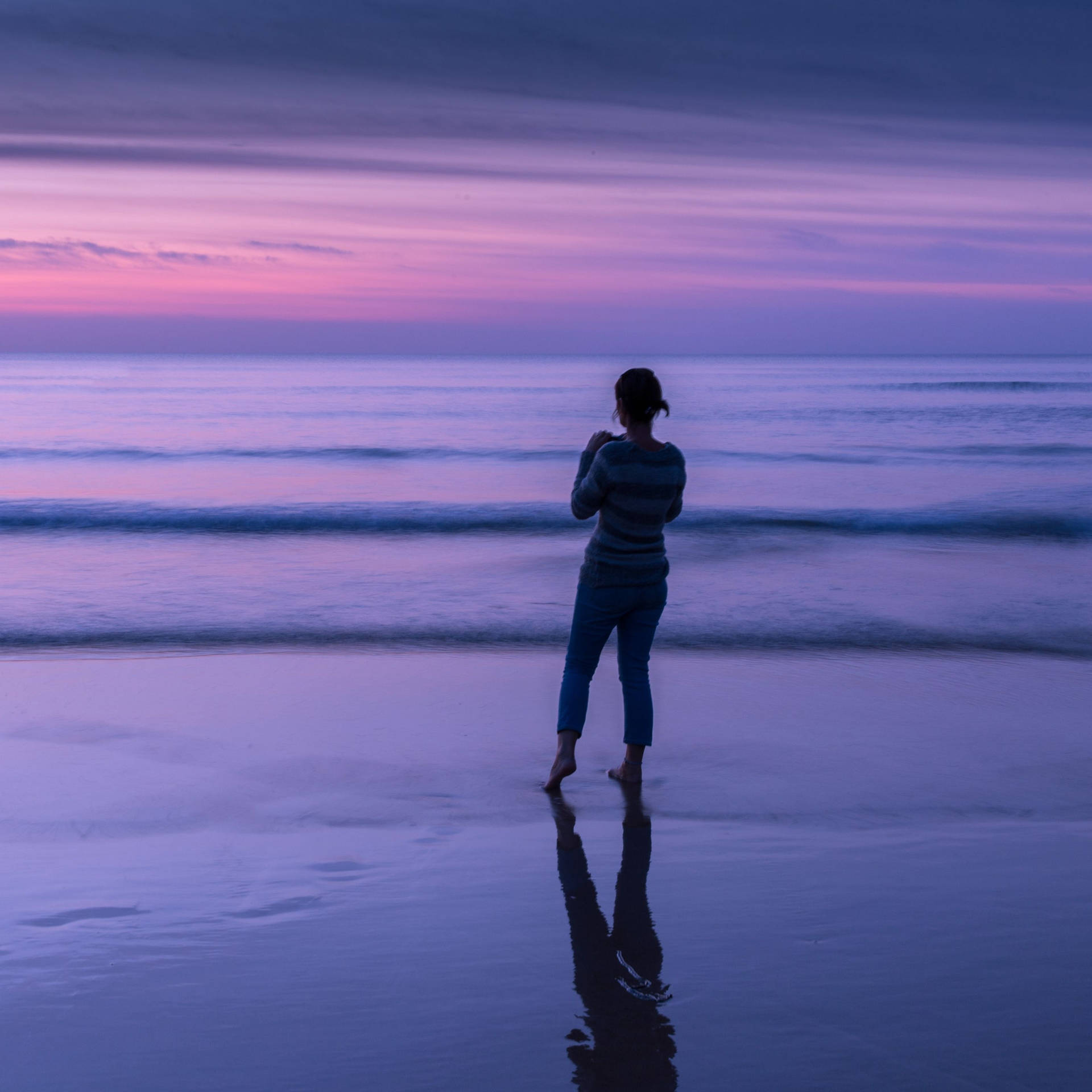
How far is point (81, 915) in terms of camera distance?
3.20m

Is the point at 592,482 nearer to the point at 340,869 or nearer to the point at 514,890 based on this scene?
the point at 514,890

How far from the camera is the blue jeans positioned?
14.6 ft

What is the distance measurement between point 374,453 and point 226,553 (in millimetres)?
12108

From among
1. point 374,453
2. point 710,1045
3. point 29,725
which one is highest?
point 374,453

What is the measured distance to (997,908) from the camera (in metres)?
3.30

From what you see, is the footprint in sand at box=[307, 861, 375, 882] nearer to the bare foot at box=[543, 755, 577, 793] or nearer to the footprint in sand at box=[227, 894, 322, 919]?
the footprint in sand at box=[227, 894, 322, 919]

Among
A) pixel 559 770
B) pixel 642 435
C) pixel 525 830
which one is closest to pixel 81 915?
pixel 525 830

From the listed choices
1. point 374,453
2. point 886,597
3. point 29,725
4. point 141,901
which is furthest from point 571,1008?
point 374,453

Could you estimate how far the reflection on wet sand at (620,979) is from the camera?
247 cm

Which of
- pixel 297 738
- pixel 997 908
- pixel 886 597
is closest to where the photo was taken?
pixel 997 908

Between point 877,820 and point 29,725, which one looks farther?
point 29,725

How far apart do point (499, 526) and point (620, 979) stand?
Result: 39.2 ft

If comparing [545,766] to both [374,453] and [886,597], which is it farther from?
[374,453]

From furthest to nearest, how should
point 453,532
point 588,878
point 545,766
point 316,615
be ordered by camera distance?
point 453,532, point 316,615, point 545,766, point 588,878
